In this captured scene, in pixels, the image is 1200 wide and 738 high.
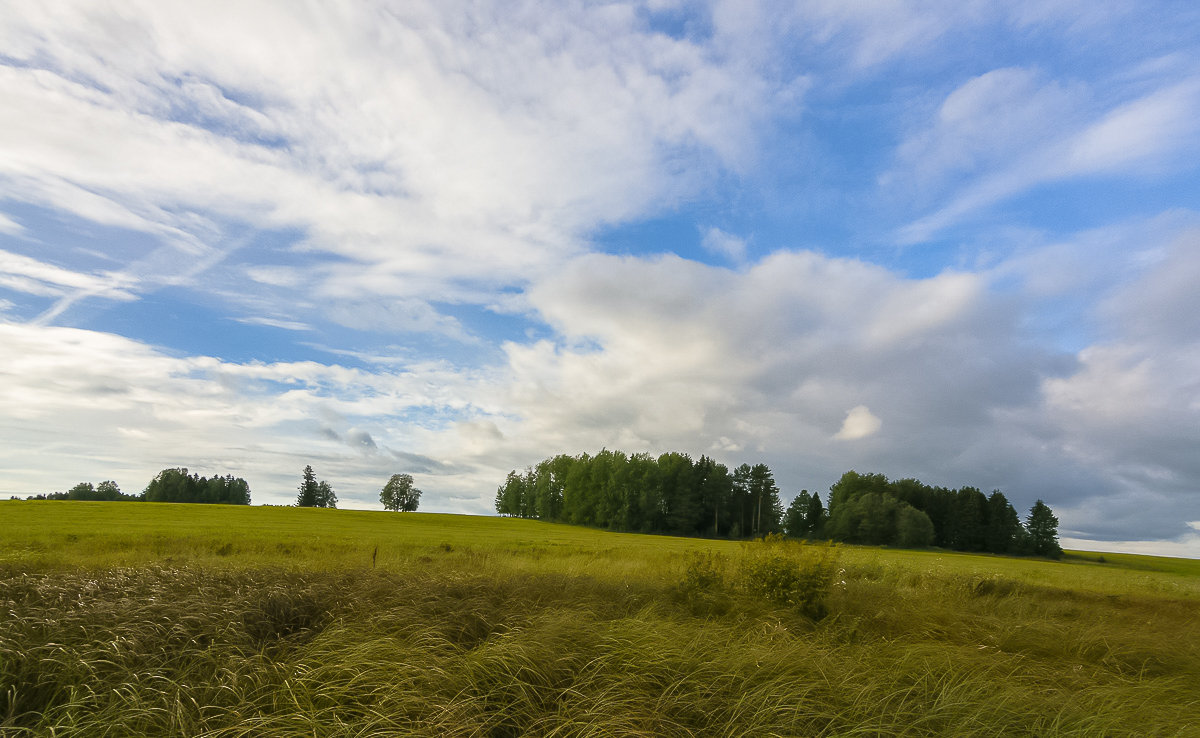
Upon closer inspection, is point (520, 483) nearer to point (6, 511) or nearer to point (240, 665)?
point (6, 511)

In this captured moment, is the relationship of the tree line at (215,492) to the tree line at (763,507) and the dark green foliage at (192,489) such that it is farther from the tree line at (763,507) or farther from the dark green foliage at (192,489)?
the tree line at (763,507)

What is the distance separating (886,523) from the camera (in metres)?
71.2

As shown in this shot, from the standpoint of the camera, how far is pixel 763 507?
273ft

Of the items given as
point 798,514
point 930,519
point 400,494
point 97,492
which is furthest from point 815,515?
point 97,492

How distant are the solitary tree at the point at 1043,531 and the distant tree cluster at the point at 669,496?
29.1 m

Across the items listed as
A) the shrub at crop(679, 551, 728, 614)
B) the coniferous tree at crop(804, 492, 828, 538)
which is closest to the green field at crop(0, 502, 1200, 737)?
the shrub at crop(679, 551, 728, 614)

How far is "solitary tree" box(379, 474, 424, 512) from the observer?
4210 inches

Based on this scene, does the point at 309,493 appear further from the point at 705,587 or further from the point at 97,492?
the point at 705,587

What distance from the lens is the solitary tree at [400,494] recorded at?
106938mm

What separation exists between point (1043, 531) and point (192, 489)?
113528mm

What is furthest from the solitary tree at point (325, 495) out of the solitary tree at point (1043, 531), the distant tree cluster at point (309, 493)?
the solitary tree at point (1043, 531)

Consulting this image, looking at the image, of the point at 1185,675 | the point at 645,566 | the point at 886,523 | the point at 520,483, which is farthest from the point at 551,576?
the point at 520,483

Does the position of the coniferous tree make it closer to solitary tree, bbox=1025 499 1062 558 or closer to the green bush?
solitary tree, bbox=1025 499 1062 558

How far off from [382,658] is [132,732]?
5.49 ft
